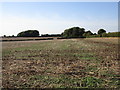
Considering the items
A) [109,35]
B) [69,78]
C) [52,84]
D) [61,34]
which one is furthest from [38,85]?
[61,34]

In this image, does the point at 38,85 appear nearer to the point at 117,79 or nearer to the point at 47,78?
the point at 47,78

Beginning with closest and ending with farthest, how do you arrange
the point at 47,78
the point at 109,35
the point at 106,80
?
the point at 106,80
the point at 47,78
the point at 109,35

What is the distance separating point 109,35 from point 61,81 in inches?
3053

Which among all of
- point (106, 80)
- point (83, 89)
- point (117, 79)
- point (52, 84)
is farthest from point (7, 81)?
point (117, 79)

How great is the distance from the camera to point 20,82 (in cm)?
707

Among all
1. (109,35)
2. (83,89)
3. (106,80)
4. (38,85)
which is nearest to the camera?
(83,89)

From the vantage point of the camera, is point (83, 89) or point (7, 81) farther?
point (7, 81)

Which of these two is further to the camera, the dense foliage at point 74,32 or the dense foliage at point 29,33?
the dense foliage at point 74,32

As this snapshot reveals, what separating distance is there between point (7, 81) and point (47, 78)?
2.01m

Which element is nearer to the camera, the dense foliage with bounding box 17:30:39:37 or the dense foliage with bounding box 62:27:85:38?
the dense foliage with bounding box 17:30:39:37

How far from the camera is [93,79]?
716 cm

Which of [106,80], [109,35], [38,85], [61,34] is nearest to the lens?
[38,85]

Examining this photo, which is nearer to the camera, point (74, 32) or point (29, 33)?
point (29, 33)

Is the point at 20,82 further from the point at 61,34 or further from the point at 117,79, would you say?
the point at 61,34
